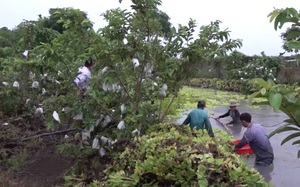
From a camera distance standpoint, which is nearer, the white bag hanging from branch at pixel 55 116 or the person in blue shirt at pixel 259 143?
the white bag hanging from branch at pixel 55 116

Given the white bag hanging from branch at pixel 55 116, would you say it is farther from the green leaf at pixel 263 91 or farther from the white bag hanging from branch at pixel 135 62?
the green leaf at pixel 263 91

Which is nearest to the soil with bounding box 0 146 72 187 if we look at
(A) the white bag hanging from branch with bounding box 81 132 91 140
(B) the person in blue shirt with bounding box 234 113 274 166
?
(A) the white bag hanging from branch with bounding box 81 132 91 140

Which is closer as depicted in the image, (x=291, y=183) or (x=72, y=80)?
(x=72, y=80)

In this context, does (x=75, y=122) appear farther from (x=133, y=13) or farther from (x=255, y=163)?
(x=255, y=163)

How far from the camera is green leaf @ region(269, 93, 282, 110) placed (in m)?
1.87

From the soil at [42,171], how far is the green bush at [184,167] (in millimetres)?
1934

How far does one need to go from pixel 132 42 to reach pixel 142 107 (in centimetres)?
77

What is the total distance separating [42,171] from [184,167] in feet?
12.4

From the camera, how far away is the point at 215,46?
222 inches

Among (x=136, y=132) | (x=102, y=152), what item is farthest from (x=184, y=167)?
(x=102, y=152)

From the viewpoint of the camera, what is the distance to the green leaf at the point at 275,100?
187 cm

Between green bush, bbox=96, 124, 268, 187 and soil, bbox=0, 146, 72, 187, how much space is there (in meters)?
1.93

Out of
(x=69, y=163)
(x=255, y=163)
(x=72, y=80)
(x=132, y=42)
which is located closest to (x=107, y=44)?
(x=132, y=42)

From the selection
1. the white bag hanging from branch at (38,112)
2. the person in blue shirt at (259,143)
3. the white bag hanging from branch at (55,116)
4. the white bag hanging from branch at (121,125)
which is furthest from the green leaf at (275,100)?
the white bag hanging from branch at (38,112)
